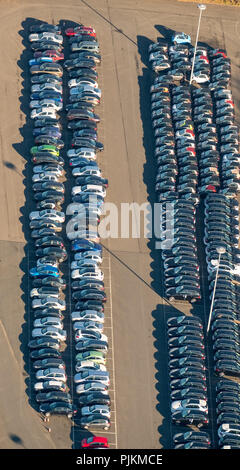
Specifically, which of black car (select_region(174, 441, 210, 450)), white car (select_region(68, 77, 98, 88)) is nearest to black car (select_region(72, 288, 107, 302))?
black car (select_region(174, 441, 210, 450))

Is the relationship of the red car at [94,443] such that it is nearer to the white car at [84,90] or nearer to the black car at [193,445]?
the black car at [193,445]

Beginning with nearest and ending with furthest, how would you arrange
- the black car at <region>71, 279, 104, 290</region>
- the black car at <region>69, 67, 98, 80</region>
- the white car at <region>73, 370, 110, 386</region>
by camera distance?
the white car at <region>73, 370, 110, 386</region>
the black car at <region>71, 279, 104, 290</region>
the black car at <region>69, 67, 98, 80</region>

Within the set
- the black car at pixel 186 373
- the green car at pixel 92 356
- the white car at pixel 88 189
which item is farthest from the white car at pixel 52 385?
the white car at pixel 88 189

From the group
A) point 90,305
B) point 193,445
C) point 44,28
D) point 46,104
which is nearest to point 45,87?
point 46,104

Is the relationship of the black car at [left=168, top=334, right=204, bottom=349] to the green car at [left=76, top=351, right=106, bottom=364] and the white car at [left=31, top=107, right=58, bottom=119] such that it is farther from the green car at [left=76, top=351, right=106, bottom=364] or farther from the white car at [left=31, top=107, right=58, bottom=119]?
the white car at [left=31, top=107, right=58, bottom=119]

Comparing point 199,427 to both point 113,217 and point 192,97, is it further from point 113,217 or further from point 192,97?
point 192,97
